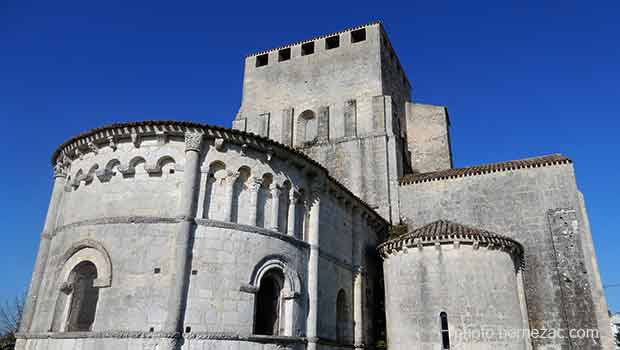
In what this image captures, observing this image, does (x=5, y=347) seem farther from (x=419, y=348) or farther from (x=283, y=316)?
(x=419, y=348)

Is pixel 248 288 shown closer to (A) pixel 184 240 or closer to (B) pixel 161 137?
(A) pixel 184 240

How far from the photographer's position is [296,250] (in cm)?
1405

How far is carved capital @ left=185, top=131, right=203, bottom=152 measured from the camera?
12523mm

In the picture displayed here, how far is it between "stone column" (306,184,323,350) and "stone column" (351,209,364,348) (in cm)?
331

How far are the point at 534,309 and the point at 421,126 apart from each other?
1254 centimetres

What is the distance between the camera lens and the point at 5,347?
22.8 meters

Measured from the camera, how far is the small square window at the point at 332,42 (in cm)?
2767

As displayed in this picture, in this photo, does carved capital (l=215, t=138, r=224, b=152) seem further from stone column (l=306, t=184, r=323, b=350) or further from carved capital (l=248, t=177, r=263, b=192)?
stone column (l=306, t=184, r=323, b=350)

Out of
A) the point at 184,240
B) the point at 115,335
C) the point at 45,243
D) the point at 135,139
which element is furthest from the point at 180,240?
the point at 45,243

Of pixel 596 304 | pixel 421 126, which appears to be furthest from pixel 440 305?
pixel 421 126

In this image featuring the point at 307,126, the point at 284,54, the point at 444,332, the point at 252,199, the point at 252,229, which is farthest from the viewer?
the point at 284,54

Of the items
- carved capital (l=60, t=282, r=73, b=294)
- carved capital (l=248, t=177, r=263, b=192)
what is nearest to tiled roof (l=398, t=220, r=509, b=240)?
carved capital (l=248, t=177, r=263, b=192)

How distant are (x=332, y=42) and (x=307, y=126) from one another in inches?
227

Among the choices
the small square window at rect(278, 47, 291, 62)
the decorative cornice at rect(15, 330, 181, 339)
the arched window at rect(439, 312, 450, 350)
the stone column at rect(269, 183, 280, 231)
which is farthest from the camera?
the small square window at rect(278, 47, 291, 62)
